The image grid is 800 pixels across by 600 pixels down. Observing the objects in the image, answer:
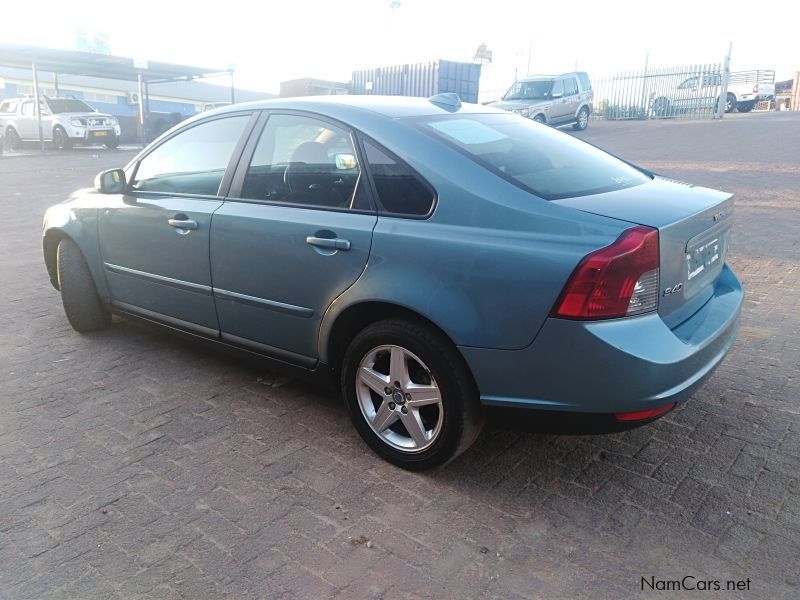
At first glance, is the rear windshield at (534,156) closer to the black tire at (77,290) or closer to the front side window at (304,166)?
the front side window at (304,166)

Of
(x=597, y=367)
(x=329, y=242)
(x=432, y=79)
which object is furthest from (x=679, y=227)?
(x=432, y=79)

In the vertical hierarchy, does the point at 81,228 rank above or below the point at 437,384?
above

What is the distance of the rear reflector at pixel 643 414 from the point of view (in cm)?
254

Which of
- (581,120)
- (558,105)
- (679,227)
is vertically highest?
(558,105)

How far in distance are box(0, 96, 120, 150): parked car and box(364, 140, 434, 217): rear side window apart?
2206 cm

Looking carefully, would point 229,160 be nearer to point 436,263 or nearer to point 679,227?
point 436,263

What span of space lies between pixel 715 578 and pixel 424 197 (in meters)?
1.82

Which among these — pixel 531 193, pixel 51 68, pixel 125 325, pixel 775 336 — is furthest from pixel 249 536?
pixel 51 68

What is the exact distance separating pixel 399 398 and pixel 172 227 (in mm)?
1805

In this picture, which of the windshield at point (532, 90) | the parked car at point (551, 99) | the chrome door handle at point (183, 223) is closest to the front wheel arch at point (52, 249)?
the chrome door handle at point (183, 223)

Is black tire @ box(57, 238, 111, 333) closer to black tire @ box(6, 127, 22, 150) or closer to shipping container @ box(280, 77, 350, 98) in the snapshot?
black tire @ box(6, 127, 22, 150)

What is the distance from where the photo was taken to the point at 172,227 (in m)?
3.87

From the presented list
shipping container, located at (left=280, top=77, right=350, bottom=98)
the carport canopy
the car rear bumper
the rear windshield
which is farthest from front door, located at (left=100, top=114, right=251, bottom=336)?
shipping container, located at (left=280, top=77, right=350, bottom=98)

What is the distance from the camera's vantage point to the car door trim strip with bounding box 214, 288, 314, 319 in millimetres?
3260
